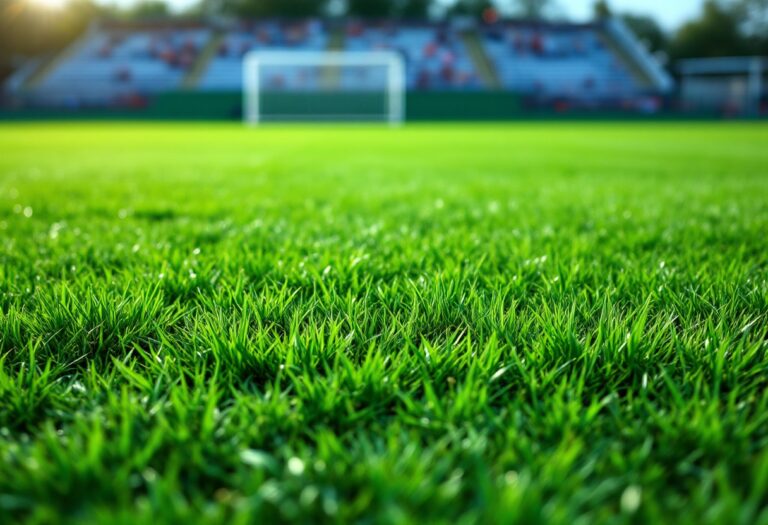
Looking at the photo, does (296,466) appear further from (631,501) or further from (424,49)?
(424,49)

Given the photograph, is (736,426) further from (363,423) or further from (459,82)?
(459,82)

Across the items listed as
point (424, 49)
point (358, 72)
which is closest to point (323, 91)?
point (358, 72)

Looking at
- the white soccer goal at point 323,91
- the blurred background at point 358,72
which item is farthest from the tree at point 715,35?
the white soccer goal at point 323,91

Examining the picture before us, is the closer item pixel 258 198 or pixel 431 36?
pixel 258 198

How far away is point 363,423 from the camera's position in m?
1.09

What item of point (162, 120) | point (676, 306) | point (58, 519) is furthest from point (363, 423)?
point (162, 120)

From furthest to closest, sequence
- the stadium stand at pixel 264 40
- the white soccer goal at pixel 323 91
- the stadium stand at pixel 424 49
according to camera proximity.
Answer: the stadium stand at pixel 264 40 < the stadium stand at pixel 424 49 < the white soccer goal at pixel 323 91

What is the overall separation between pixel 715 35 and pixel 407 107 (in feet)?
143

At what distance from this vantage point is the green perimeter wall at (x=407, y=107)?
29.4m

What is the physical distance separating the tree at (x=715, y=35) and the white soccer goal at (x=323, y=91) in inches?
1698

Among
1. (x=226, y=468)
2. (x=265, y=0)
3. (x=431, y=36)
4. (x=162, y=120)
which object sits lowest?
(x=226, y=468)

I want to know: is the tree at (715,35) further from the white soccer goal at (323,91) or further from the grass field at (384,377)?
the grass field at (384,377)

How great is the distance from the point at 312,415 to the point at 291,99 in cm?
2705

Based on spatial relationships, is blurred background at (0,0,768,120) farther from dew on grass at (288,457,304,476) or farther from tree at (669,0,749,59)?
dew on grass at (288,457,304,476)
